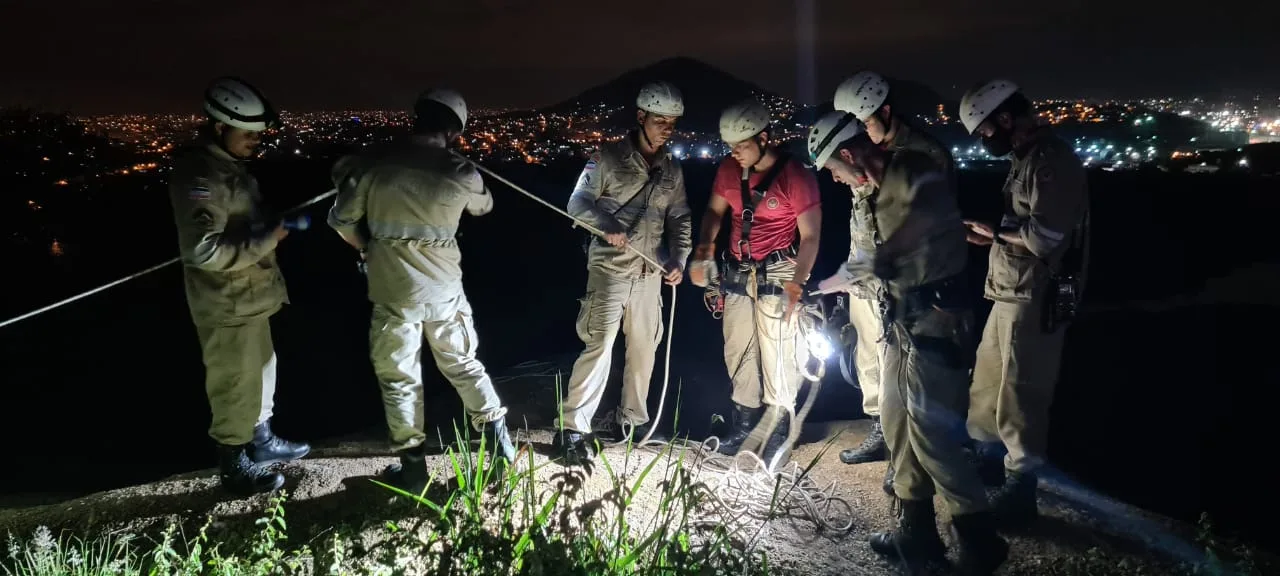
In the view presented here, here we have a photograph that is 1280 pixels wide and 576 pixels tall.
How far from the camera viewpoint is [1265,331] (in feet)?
32.8

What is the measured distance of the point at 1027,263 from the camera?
4078mm

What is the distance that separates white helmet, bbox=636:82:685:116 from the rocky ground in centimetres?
228

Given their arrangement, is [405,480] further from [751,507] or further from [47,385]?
[47,385]

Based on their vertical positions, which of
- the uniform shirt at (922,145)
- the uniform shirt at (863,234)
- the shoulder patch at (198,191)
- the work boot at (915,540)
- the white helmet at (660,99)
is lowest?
the work boot at (915,540)

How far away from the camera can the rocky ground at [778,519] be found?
11.4 feet

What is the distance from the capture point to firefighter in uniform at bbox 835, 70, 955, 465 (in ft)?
12.0

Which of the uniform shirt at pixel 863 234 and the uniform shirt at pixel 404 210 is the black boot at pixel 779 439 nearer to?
the uniform shirt at pixel 863 234

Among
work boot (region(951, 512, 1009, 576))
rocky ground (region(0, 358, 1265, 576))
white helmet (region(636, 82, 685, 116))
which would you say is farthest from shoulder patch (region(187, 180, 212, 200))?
work boot (region(951, 512, 1009, 576))

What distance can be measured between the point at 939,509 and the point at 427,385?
6.71 metres

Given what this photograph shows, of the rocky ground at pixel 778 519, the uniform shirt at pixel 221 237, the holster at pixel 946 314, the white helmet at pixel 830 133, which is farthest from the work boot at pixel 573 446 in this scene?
the white helmet at pixel 830 133

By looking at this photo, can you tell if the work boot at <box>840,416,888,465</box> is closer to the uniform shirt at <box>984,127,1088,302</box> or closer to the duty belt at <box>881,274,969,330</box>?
the uniform shirt at <box>984,127,1088,302</box>

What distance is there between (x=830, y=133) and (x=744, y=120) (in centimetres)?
72

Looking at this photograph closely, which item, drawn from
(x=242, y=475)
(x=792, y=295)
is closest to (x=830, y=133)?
(x=792, y=295)

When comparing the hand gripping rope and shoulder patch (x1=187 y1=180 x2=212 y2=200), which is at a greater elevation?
shoulder patch (x1=187 y1=180 x2=212 y2=200)
